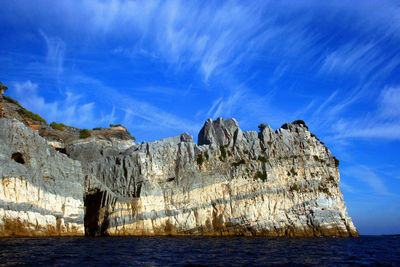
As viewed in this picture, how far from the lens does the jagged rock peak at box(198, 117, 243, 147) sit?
5212 centimetres

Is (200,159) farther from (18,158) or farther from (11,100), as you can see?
(11,100)

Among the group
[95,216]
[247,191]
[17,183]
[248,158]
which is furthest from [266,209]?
[17,183]

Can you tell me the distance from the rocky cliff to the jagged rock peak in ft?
0.59

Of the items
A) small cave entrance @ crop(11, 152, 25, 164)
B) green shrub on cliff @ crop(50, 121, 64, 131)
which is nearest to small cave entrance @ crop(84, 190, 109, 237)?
small cave entrance @ crop(11, 152, 25, 164)

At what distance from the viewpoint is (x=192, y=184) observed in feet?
150

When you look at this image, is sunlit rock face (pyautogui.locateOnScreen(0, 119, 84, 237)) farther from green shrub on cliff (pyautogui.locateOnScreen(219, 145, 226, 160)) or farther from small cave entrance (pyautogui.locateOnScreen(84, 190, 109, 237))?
green shrub on cliff (pyautogui.locateOnScreen(219, 145, 226, 160))

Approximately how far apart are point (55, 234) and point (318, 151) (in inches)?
1702

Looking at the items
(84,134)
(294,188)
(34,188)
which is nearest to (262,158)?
(294,188)

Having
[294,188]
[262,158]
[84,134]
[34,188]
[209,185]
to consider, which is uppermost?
[84,134]

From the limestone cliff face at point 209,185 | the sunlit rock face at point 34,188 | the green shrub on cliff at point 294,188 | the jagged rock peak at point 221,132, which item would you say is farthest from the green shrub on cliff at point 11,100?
the green shrub on cliff at point 294,188

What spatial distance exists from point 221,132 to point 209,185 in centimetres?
1082

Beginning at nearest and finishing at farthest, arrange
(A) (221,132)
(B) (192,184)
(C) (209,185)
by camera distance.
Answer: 1. (B) (192,184)
2. (C) (209,185)
3. (A) (221,132)

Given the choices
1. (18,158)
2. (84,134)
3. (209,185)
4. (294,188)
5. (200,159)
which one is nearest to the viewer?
(18,158)

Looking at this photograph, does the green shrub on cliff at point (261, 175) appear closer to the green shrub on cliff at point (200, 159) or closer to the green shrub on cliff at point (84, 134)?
the green shrub on cliff at point (200, 159)
